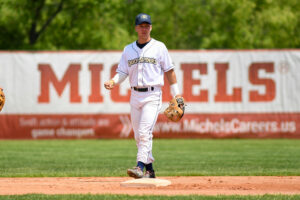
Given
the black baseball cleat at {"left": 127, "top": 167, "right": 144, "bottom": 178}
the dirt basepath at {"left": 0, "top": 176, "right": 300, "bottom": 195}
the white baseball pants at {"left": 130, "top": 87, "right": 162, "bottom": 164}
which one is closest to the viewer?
the dirt basepath at {"left": 0, "top": 176, "right": 300, "bottom": 195}

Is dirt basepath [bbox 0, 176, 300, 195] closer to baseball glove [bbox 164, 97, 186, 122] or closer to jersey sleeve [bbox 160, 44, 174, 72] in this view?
baseball glove [bbox 164, 97, 186, 122]

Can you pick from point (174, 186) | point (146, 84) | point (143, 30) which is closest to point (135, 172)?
point (174, 186)

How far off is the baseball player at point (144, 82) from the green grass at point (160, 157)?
1.78 meters

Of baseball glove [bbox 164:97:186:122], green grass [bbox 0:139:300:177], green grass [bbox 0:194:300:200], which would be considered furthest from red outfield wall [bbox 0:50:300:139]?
green grass [bbox 0:194:300:200]

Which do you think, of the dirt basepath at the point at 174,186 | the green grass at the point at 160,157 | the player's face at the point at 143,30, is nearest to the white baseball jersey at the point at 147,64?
the player's face at the point at 143,30

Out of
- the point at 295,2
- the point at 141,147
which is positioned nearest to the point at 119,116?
the point at 141,147

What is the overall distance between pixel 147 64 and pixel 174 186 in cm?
164

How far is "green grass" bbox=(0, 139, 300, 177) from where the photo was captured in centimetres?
1095

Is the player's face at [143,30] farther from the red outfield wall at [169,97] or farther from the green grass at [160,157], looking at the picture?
the red outfield wall at [169,97]

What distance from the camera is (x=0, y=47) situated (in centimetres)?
2542

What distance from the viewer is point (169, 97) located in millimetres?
19422

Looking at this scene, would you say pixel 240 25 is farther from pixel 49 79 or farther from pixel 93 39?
pixel 49 79

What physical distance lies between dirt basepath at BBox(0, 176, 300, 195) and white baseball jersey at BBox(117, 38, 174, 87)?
140 centimetres

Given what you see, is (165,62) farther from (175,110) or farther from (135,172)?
(135,172)
